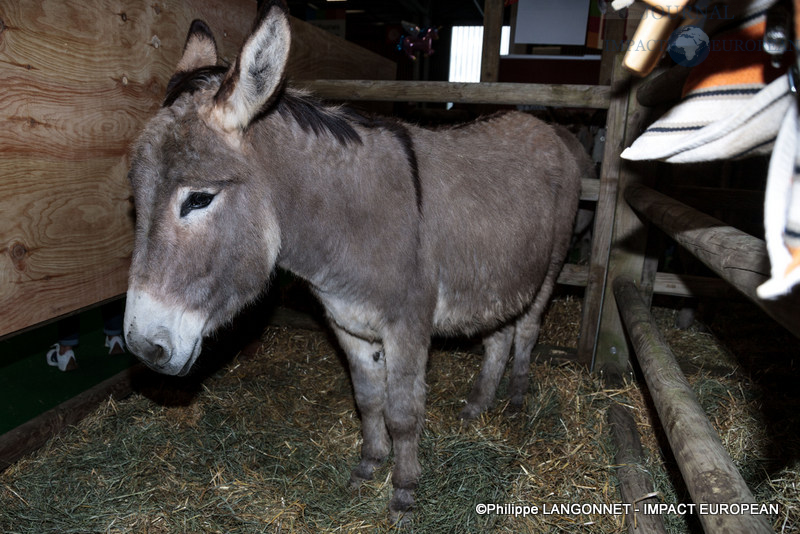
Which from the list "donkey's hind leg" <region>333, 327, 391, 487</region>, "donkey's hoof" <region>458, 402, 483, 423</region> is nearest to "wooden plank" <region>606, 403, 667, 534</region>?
"donkey's hoof" <region>458, 402, 483, 423</region>

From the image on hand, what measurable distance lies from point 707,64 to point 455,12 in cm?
2262

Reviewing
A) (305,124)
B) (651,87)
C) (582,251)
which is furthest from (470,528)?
(582,251)

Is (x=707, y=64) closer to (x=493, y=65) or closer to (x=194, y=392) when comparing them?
(x=194, y=392)

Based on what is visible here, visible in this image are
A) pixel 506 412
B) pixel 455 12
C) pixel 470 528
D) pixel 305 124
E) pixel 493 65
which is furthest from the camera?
pixel 455 12

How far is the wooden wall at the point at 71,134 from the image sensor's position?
213 cm

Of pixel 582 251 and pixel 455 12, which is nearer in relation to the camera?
pixel 582 251

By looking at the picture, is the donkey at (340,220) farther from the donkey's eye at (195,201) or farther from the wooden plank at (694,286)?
the wooden plank at (694,286)

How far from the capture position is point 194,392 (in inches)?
135

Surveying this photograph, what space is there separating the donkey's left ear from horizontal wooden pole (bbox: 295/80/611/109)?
1350 millimetres

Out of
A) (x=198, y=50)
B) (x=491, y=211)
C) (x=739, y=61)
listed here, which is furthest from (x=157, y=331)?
(x=739, y=61)

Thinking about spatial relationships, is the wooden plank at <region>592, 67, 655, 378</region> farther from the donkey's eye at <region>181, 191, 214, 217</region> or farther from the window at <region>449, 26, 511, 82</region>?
the window at <region>449, 26, 511, 82</region>

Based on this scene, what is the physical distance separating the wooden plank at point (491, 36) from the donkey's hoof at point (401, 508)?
4.00 metres

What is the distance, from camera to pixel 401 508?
2.46m

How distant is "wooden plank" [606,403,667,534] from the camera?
192cm
